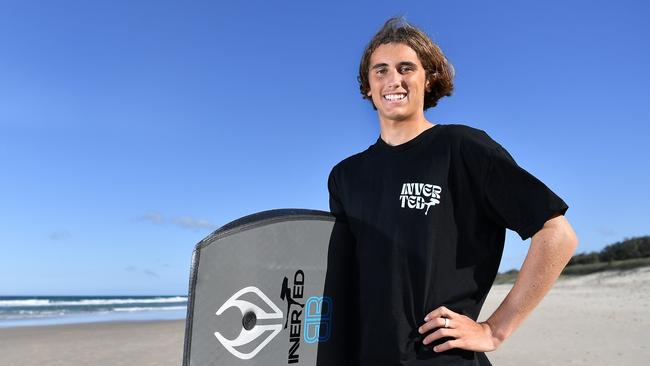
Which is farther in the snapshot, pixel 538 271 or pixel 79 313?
pixel 79 313

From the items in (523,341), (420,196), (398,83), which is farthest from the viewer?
(523,341)

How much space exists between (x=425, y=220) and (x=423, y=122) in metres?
0.34

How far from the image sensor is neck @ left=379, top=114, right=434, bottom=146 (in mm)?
1710

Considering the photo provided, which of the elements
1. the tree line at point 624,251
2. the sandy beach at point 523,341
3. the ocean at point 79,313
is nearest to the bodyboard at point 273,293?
the sandy beach at point 523,341

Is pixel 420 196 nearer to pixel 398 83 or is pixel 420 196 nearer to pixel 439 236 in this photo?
pixel 439 236

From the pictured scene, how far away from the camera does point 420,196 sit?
1.57m

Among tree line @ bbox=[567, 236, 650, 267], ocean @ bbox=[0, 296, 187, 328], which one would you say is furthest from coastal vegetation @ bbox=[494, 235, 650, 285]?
ocean @ bbox=[0, 296, 187, 328]

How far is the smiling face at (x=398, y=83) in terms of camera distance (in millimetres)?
1718

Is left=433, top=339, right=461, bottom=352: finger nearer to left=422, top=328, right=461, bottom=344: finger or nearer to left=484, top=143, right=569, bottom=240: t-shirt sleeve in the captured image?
left=422, top=328, right=461, bottom=344: finger

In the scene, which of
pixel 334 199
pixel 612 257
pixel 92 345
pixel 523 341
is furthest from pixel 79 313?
pixel 612 257

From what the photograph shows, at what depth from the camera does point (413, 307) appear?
5.00ft

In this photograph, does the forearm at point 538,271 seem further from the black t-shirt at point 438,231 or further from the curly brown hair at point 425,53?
the curly brown hair at point 425,53

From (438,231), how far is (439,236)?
0.01 metres

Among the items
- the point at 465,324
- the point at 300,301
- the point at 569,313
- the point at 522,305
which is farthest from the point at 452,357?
the point at 569,313
